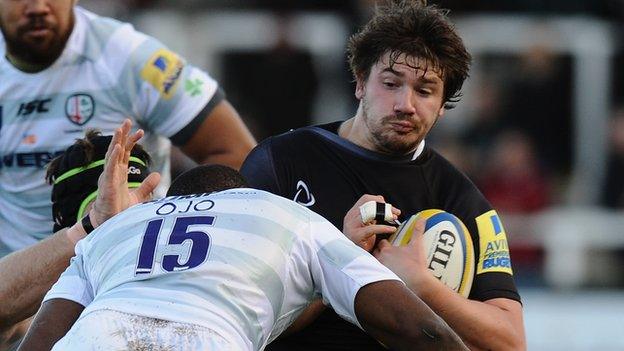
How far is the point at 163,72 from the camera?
7086 millimetres

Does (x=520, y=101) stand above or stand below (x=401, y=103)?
below

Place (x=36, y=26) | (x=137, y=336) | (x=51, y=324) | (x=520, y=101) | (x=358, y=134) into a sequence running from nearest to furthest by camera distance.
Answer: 1. (x=137, y=336)
2. (x=51, y=324)
3. (x=358, y=134)
4. (x=36, y=26)
5. (x=520, y=101)

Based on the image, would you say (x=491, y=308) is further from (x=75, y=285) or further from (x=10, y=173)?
(x=10, y=173)

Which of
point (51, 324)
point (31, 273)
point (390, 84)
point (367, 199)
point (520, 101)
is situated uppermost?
point (390, 84)

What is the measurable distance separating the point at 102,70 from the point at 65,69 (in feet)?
0.61

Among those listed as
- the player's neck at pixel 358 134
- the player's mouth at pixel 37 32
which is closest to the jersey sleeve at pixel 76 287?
the player's neck at pixel 358 134

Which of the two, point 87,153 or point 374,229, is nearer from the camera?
point 374,229

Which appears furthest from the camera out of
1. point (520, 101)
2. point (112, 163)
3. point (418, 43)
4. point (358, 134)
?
point (520, 101)

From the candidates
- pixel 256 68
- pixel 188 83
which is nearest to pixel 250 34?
pixel 256 68

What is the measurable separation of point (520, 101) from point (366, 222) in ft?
24.9

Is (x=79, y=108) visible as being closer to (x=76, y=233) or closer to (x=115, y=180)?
(x=76, y=233)

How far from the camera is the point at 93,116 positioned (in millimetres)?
7059

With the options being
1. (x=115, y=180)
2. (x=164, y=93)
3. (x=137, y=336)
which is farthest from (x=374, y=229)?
(x=164, y=93)

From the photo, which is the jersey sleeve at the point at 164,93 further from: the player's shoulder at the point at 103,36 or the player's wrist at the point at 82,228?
the player's wrist at the point at 82,228
